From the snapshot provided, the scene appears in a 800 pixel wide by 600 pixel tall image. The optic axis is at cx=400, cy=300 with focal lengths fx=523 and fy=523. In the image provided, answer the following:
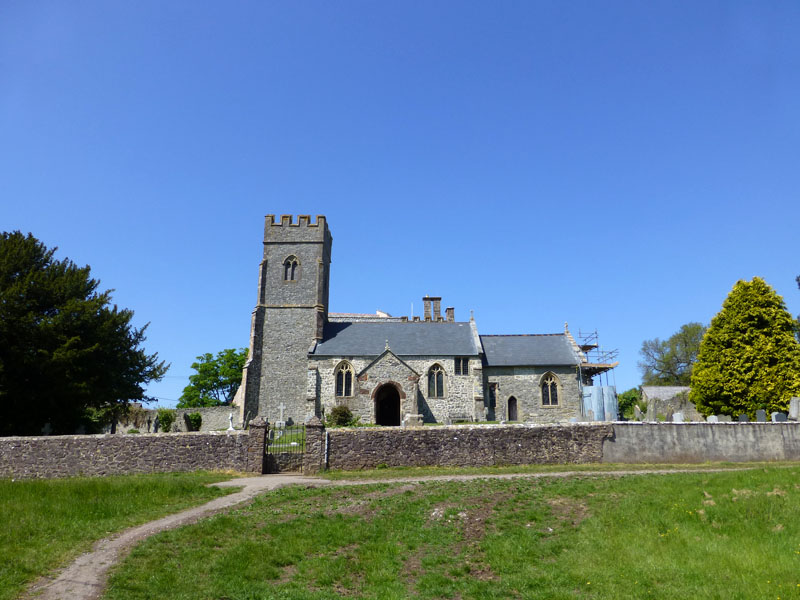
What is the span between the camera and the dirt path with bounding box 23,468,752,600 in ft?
23.1

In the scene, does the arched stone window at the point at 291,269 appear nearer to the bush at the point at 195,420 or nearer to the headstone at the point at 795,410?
the bush at the point at 195,420

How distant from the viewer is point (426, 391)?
37.6m

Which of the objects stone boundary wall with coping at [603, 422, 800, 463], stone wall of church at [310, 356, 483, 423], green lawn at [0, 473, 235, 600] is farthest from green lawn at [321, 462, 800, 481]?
stone wall of church at [310, 356, 483, 423]

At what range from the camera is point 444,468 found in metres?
18.4

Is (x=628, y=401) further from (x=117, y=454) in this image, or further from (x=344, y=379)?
(x=117, y=454)

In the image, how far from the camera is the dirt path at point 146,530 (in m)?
7.05

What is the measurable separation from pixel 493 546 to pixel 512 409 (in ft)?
96.3

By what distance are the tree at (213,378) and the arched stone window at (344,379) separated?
27698mm

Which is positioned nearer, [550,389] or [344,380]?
[344,380]

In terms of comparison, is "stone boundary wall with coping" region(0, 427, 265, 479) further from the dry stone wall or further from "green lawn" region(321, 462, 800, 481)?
"green lawn" region(321, 462, 800, 481)

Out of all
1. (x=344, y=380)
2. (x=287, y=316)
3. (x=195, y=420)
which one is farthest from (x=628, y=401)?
(x=195, y=420)

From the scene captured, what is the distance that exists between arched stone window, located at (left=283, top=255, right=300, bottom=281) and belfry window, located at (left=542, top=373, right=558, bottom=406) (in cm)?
2057

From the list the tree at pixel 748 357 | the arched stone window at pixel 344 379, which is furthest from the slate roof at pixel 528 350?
the tree at pixel 748 357

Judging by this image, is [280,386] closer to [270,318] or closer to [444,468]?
[270,318]
